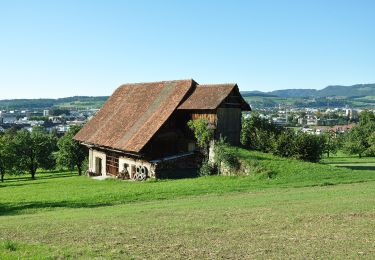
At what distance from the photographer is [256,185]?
90.6ft

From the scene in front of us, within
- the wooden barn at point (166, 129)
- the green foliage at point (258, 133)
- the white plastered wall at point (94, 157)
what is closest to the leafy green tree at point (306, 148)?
the green foliage at point (258, 133)

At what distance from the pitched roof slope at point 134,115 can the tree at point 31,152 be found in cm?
1910

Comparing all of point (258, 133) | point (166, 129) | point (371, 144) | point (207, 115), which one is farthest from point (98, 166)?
point (371, 144)

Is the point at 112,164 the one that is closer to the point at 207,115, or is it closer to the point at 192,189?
the point at 207,115

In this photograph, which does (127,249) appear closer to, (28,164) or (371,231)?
(371,231)

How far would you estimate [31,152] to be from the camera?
218 feet

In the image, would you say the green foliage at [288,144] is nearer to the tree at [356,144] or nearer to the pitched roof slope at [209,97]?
the pitched roof slope at [209,97]

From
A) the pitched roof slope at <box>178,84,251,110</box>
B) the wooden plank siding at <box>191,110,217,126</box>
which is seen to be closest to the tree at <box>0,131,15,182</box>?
the pitched roof slope at <box>178,84,251,110</box>

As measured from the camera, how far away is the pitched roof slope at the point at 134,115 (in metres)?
39.6

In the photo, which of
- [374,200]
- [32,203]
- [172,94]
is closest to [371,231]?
[374,200]

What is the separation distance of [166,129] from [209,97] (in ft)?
15.9

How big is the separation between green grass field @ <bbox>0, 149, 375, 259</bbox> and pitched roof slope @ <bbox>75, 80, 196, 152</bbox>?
13.0 metres

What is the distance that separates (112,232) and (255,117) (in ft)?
115

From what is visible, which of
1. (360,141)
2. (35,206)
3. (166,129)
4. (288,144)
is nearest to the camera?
(35,206)
